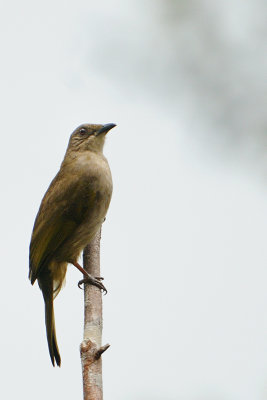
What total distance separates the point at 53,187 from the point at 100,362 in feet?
7.34

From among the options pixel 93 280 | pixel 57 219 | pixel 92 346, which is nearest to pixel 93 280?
pixel 93 280

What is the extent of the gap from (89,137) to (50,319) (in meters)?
1.55

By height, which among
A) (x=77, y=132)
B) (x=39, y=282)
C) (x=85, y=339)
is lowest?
(x=85, y=339)

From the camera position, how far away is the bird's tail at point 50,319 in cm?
476

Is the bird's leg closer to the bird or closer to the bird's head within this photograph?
the bird

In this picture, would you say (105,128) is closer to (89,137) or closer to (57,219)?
(89,137)

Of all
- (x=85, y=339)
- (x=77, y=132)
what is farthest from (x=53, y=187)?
(x=85, y=339)

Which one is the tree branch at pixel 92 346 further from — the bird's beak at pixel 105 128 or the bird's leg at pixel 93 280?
the bird's beak at pixel 105 128

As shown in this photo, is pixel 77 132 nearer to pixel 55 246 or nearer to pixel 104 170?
pixel 104 170

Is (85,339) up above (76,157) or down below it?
below

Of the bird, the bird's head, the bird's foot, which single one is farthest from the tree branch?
the bird's head

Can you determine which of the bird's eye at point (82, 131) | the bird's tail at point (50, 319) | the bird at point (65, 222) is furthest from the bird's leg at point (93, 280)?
the bird's eye at point (82, 131)

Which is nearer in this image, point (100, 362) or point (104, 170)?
point (100, 362)

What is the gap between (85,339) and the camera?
336cm
